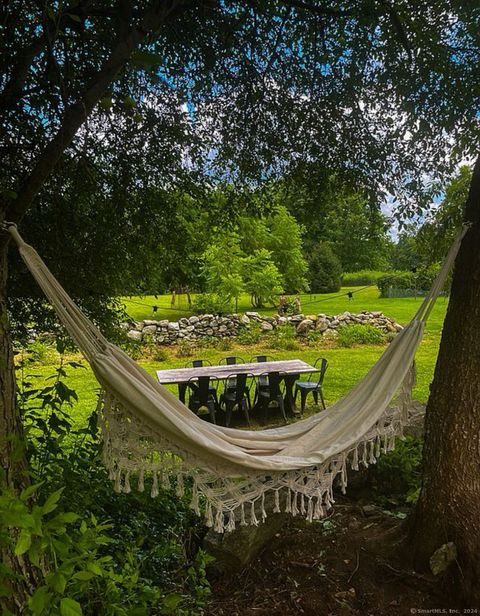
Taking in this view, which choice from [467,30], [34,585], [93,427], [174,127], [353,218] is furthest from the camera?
[353,218]

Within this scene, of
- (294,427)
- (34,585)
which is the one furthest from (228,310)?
(34,585)

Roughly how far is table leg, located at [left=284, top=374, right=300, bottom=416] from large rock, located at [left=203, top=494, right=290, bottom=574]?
267cm

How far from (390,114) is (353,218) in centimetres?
87

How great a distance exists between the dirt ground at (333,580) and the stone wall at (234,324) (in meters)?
5.94

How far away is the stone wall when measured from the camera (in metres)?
7.69

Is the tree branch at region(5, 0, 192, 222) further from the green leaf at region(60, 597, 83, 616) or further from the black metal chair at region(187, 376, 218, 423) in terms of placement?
the black metal chair at region(187, 376, 218, 423)

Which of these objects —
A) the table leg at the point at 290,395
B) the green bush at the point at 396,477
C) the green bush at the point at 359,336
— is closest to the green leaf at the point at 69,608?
the green bush at the point at 396,477

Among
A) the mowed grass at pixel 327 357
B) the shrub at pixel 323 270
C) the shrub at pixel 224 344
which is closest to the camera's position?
the mowed grass at pixel 327 357

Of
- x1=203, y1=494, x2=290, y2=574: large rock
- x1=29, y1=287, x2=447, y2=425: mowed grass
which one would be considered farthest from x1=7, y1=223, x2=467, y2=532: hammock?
x1=29, y1=287, x2=447, y2=425: mowed grass

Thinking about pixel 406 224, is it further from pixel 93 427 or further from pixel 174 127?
pixel 93 427

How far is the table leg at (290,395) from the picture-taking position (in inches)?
171

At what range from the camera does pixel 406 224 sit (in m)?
2.32

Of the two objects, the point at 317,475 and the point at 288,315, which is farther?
the point at 288,315

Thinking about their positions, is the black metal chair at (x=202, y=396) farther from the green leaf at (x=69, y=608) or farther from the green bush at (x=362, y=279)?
the green bush at (x=362, y=279)
